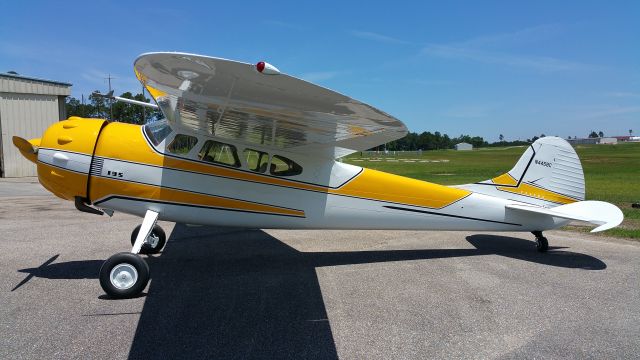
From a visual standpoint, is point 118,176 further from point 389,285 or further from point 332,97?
point 389,285

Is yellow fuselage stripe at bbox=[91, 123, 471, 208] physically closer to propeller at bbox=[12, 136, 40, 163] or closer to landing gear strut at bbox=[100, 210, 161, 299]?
propeller at bbox=[12, 136, 40, 163]

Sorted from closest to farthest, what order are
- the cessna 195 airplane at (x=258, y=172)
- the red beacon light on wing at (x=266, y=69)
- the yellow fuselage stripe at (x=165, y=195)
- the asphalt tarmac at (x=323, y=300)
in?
the red beacon light on wing at (x=266, y=69) → the asphalt tarmac at (x=323, y=300) → the cessna 195 airplane at (x=258, y=172) → the yellow fuselage stripe at (x=165, y=195)

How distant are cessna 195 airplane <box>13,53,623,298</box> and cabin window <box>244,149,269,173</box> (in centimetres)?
2

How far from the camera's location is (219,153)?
582 cm

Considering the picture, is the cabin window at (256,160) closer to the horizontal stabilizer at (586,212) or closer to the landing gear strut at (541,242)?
the horizontal stabilizer at (586,212)

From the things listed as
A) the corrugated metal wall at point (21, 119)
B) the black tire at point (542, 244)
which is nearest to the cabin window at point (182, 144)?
the black tire at point (542, 244)

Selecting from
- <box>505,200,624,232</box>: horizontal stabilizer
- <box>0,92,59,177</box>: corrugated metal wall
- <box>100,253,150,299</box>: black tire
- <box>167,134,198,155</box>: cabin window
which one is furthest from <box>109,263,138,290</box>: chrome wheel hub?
<box>0,92,59,177</box>: corrugated metal wall

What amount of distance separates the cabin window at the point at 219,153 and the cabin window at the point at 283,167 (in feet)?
1.70

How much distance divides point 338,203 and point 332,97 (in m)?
2.87

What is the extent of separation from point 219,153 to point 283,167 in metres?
0.93

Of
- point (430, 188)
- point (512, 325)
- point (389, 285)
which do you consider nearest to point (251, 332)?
point (389, 285)

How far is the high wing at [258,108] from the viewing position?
11.5 ft

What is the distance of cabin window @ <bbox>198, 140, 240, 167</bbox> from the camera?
5.75 meters

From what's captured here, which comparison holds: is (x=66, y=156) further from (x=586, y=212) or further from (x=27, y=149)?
(x=586, y=212)
